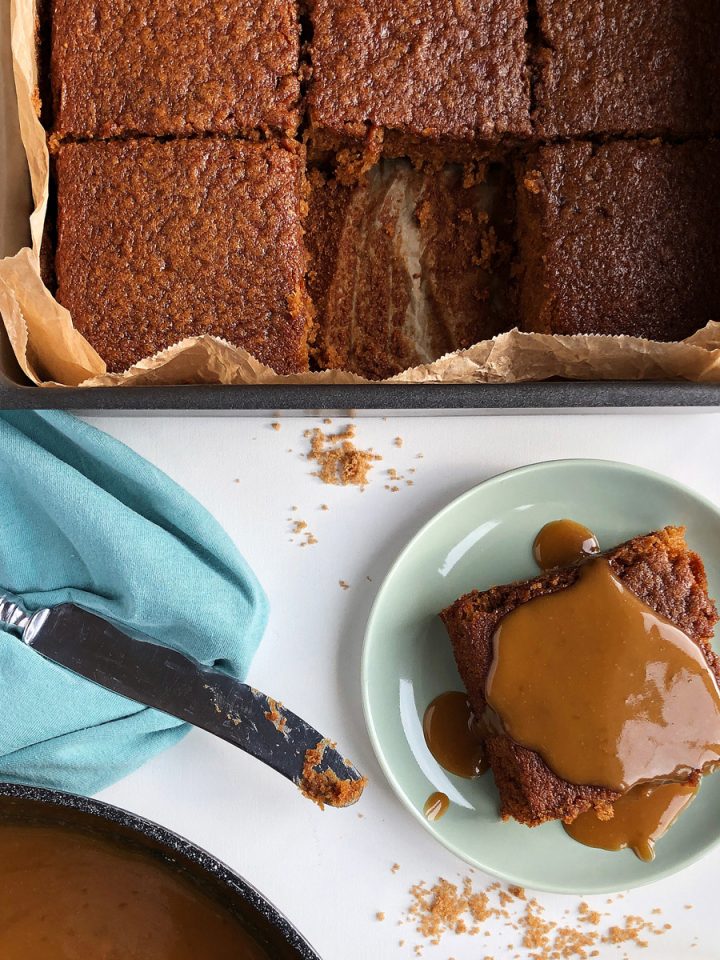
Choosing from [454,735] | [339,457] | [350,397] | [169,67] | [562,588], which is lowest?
[454,735]

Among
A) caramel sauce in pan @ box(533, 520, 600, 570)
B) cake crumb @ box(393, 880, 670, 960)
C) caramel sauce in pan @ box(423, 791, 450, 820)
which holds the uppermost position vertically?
caramel sauce in pan @ box(533, 520, 600, 570)

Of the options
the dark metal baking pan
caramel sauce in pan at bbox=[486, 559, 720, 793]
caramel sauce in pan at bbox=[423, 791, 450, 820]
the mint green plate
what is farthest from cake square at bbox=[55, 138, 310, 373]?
caramel sauce in pan at bbox=[423, 791, 450, 820]

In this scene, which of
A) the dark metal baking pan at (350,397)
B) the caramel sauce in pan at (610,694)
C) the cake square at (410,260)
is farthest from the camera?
the cake square at (410,260)

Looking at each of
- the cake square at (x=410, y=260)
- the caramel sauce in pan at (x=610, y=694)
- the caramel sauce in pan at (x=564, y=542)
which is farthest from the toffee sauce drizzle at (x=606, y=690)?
the cake square at (x=410, y=260)

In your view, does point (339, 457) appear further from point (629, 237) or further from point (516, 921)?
point (516, 921)

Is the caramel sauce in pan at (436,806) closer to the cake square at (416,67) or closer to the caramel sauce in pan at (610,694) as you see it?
the caramel sauce in pan at (610,694)

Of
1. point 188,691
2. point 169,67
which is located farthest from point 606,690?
point 169,67

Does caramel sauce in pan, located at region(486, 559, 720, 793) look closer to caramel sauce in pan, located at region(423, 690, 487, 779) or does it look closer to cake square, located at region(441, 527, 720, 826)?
cake square, located at region(441, 527, 720, 826)
